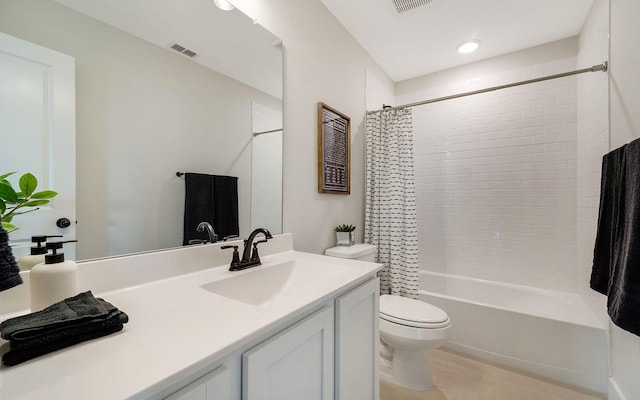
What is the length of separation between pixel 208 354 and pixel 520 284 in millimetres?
2798

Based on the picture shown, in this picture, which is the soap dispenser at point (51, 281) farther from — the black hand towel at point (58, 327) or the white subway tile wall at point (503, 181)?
the white subway tile wall at point (503, 181)

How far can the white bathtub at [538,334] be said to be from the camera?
1662mm

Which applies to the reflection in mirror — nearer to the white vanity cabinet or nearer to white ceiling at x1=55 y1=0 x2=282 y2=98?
white ceiling at x1=55 y1=0 x2=282 y2=98

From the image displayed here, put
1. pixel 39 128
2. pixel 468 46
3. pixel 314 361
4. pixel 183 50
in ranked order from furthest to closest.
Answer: pixel 468 46 < pixel 183 50 < pixel 314 361 < pixel 39 128

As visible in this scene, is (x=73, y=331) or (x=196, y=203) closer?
(x=73, y=331)

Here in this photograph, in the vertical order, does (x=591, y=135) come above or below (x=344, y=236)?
above

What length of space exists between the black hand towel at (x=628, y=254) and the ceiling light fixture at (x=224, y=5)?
6.08 feet

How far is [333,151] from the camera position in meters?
1.99

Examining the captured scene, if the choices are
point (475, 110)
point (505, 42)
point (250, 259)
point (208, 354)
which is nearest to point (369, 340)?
point (250, 259)

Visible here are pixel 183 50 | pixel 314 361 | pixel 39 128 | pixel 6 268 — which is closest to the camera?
pixel 6 268

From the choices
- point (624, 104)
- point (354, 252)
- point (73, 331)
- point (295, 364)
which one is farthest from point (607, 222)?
point (73, 331)

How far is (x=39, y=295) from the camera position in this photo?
0.63 m

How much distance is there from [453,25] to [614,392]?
2.56 meters

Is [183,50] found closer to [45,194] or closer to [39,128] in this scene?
[39,128]
